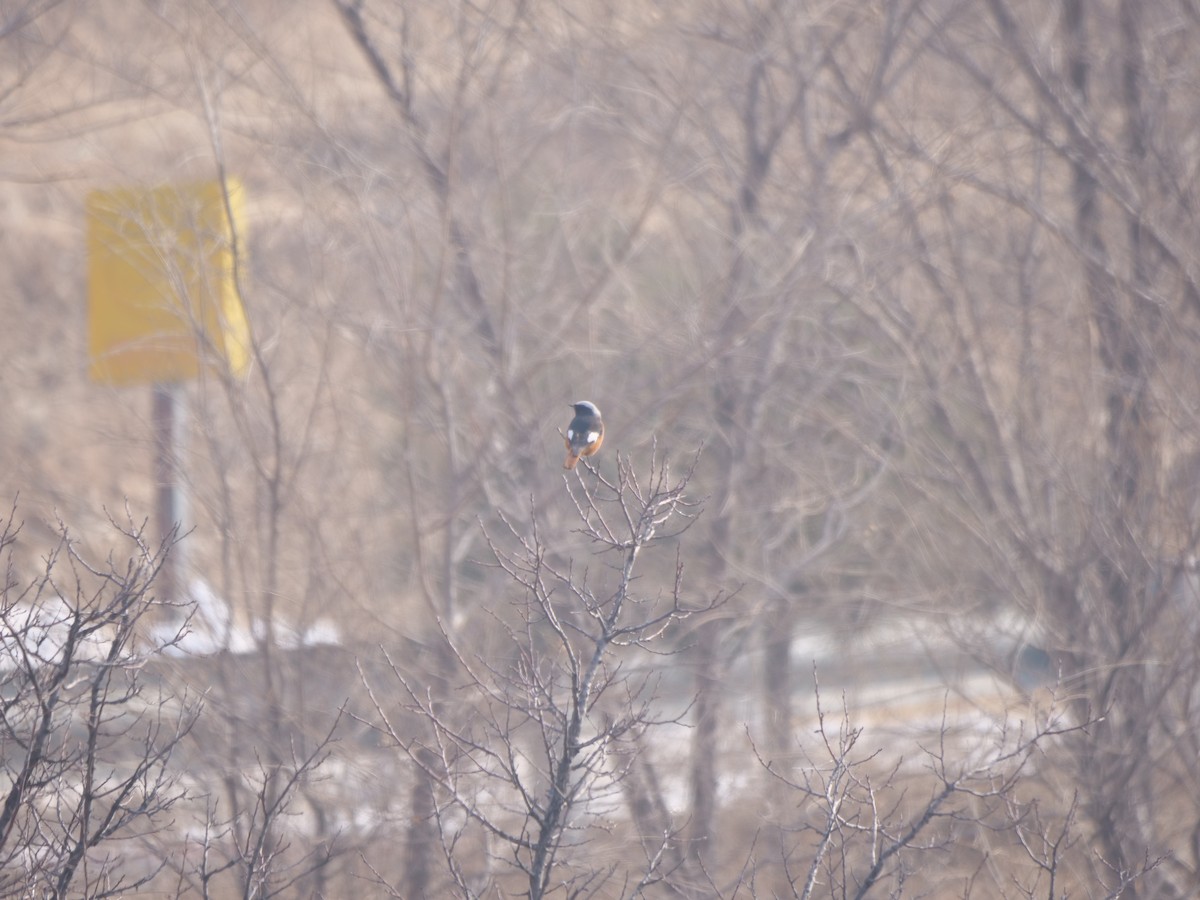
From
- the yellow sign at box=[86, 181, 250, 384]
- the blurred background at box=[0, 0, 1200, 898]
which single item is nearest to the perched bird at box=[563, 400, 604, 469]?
the blurred background at box=[0, 0, 1200, 898]

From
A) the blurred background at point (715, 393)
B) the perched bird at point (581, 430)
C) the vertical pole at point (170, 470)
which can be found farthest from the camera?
the blurred background at point (715, 393)

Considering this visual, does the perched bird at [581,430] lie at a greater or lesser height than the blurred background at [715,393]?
lesser

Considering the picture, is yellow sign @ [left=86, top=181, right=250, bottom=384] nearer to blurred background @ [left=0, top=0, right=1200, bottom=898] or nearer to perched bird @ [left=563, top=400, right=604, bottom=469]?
blurred background @ [left=0, top=0, right=1200, bottom=898]

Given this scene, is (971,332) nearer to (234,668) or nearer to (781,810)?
(781,810)

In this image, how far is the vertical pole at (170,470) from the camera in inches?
298

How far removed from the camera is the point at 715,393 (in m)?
9.44

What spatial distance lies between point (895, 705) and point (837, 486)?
A: 8.30 feet

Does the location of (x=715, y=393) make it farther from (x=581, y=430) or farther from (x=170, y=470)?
(x=581, y=430)

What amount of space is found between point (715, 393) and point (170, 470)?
388 centimetres

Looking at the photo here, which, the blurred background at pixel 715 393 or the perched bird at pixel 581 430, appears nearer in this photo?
the perched bird at pixel 581 430

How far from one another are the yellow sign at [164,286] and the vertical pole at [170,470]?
0.19 metres

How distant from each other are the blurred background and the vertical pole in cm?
11

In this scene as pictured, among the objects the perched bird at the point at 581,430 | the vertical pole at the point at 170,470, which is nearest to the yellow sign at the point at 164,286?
the vertical pole at the point at 170,470

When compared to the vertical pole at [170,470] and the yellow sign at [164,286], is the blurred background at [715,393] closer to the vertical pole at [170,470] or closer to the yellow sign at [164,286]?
the vertical pole at [170,470]
